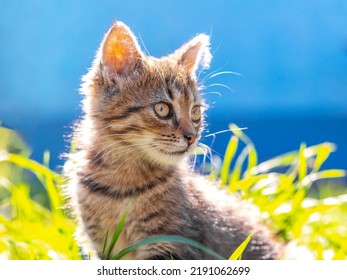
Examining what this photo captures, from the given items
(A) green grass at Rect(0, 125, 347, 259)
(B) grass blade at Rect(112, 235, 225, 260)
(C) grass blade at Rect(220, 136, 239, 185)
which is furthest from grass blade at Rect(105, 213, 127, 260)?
(C) grass blade at Rect(220, 136, 239, 185)

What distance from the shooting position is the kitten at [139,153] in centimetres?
135

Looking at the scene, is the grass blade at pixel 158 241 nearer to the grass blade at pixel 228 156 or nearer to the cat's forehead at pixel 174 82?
the cat's forehead at pixel 174 82

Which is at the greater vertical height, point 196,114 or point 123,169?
point 196,114

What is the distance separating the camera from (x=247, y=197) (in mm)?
1853

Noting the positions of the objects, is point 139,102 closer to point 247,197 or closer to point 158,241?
point 158,241

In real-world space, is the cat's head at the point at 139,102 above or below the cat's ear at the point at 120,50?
below

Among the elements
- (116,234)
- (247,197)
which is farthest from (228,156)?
(116,234)

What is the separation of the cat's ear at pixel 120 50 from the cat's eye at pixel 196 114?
Answer: 0.57ft

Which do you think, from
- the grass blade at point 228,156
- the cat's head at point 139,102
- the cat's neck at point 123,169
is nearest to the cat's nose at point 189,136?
the cat's head at point 139,102

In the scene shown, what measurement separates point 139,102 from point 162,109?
57 mm

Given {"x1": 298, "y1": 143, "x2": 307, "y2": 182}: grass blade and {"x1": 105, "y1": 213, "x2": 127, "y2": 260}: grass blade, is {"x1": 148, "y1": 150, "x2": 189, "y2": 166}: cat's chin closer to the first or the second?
{"x1": 105, "y1": 213, "x2": 127, "y2": 260}: grass blade
